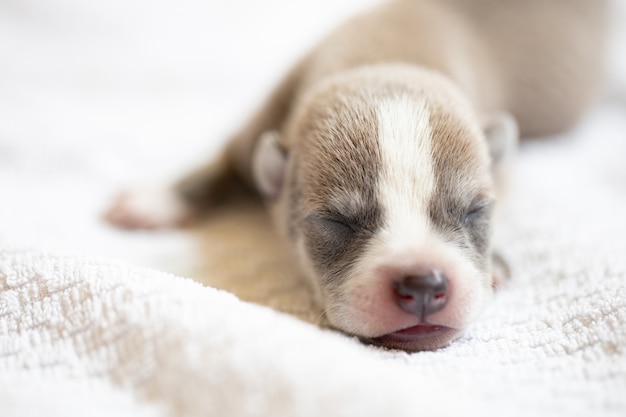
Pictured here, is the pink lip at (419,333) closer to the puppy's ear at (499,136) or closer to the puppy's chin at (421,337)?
the puppy's chin at (421,337)

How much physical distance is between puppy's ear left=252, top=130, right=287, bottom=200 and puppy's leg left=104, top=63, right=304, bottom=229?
0.36 meters

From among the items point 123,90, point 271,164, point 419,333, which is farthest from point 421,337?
point 123,90

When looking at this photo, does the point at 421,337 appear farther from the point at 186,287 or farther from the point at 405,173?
the point at 186,287

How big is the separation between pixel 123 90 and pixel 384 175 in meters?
1.99

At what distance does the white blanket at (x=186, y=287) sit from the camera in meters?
1.00

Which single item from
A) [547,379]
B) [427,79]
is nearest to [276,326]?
[547,379]

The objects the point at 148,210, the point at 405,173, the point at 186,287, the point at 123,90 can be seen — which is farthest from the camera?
the point at 123,90

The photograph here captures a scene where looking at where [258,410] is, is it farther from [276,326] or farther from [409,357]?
[409,357]

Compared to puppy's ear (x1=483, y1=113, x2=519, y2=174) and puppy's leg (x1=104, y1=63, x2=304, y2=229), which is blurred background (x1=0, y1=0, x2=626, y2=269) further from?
puppy's ear (x1=483, y1=113, x2=519, y2=174)

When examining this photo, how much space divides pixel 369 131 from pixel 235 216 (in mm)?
923

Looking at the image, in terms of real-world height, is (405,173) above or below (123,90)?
above

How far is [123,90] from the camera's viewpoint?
2975mm

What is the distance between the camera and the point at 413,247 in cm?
131

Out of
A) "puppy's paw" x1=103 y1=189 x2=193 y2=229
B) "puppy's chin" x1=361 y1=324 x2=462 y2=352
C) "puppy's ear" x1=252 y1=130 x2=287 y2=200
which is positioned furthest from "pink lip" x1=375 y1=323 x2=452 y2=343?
"puppy's paw" x1=103 y1=189 x2=193 y2=229
